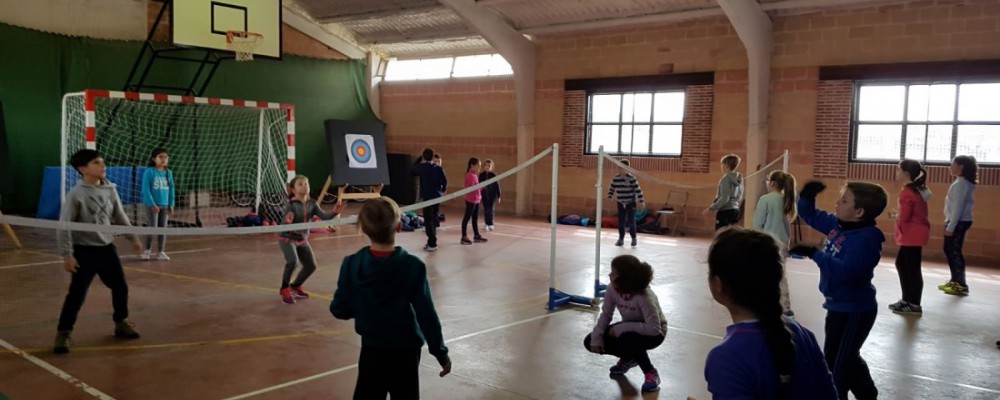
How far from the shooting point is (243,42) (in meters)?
11.5

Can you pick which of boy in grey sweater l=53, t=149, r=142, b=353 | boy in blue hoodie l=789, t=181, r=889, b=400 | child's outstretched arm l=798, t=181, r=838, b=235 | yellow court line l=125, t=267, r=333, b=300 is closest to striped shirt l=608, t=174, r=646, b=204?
yellow court line l=125, t=267, r=333, b=300

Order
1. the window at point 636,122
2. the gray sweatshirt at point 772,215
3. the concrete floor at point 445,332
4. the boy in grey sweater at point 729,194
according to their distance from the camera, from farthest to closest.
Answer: the window at point 636,122, the boy in grey sweater at point 729,194, the gray sweatshirt at point 772,215, the concrete floor at point 445,332

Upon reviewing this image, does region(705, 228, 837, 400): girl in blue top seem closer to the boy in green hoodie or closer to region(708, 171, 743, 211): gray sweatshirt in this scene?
the boy in green hoodie

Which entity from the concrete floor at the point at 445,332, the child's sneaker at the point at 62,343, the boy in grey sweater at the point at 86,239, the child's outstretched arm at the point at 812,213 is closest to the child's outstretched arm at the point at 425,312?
the concrete floor at the point at 445,332

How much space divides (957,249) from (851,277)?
5052 mm

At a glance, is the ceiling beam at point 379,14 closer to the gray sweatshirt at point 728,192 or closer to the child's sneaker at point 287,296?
the gray sweatshirt at point 728,192

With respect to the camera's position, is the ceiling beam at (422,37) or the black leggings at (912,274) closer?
the black leggings at (912,274)

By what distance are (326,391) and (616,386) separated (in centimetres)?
174

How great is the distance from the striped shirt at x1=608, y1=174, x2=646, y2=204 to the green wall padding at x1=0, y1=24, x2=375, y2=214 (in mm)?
9595

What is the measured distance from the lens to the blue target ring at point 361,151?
49.6ft

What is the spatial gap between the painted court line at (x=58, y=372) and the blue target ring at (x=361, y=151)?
33.3ft

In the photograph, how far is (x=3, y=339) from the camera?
205 inches

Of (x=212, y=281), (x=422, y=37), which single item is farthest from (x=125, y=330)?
(x=422, y=37)

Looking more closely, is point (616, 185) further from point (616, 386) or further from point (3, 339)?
point (3, 339)
